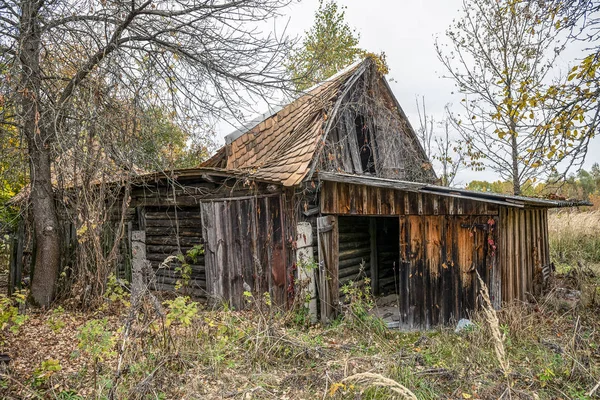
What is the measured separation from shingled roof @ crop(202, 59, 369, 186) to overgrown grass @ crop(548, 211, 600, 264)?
28.8 ft

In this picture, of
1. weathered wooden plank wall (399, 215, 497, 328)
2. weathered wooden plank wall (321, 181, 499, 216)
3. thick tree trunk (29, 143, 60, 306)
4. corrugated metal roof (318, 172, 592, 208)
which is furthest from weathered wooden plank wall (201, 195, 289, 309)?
thick tree trunk (29, 143, 60, 306)

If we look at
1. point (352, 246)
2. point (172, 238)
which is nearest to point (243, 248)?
point (172, 238)

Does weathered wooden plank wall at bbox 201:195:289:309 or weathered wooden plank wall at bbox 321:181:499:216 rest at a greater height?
weathered wooden plank wall at bbox 321:181:499:216

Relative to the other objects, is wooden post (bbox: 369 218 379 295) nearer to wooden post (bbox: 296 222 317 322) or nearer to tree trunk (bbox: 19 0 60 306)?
wooden post (bbox: 296 222 317 322)

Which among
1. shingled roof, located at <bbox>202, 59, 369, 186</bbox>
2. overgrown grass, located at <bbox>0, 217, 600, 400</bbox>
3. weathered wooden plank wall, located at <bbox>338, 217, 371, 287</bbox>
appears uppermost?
shingled roof, located at <bbox>202, 59, 369, 186</bbox>

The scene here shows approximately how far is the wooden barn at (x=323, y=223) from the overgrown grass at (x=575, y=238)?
512 cm

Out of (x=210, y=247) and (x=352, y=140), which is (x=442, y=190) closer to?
(x=352, y=140)

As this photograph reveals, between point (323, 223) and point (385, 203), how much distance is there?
3.70 ft

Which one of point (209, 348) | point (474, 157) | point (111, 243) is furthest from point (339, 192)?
point (474, 157)

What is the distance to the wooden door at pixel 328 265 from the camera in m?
6.75

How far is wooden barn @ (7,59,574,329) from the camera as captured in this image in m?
6.15

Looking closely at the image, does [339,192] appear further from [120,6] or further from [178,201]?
[120,6]

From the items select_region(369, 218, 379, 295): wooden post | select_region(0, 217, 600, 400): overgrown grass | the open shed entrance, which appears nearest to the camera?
select_region(0, 217, 600, 400): overgrown grass

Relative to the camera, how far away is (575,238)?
12.4 metres
